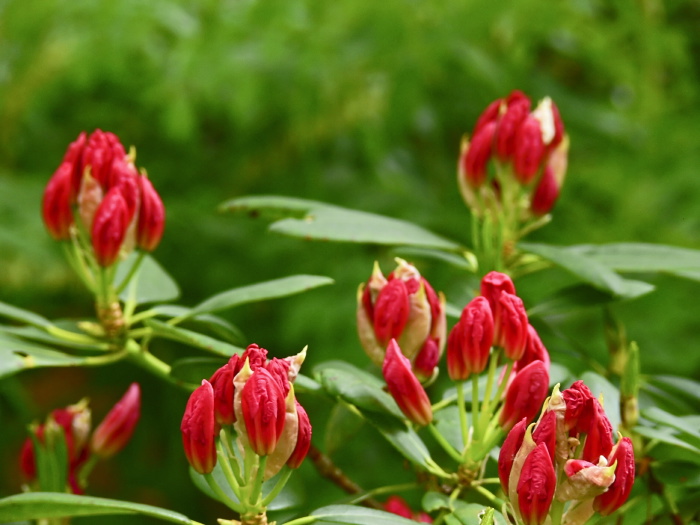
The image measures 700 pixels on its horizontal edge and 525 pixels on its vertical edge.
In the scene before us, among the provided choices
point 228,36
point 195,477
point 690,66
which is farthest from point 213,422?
point 690,66

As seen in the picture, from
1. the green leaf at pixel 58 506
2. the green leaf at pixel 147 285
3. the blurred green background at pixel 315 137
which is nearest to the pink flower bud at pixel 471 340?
the green leaf at pixel 58 506

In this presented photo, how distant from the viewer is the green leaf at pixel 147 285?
2.58 ft

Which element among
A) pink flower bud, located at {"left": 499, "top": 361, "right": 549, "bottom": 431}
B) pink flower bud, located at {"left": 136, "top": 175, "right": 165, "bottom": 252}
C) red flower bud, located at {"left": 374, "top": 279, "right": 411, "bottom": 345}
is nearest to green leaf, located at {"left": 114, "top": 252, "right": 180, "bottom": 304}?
pink flower bud, located at {"left": 136, "top": 175, "right": 165, "bottom": 252}

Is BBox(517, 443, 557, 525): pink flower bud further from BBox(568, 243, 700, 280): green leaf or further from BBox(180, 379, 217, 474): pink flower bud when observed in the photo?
BBox(568, 243, 700, 280): green leaf

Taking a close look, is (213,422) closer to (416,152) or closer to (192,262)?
(192,262)

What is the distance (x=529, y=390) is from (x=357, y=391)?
0.11 metres

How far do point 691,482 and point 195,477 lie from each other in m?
0.35

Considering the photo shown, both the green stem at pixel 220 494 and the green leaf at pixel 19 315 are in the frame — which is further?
the green leaf at pixel 19 315

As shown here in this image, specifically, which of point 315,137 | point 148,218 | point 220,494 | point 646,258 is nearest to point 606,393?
point 646,258

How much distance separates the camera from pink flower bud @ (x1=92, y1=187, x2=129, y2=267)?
0.69 m

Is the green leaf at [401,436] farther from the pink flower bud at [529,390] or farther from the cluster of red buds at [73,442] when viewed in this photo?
the cluster of red buds at [73,442]

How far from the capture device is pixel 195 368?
0.66m

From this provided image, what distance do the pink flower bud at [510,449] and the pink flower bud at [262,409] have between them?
13 centimetres

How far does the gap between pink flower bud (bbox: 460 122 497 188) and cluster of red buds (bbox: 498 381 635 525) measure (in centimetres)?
34
